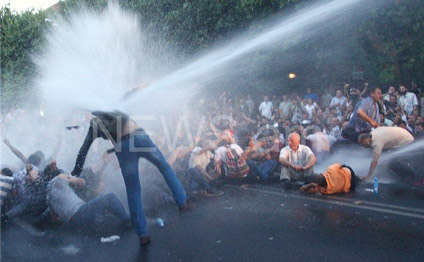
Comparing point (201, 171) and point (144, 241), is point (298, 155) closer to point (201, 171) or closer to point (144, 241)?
point (201, 171)

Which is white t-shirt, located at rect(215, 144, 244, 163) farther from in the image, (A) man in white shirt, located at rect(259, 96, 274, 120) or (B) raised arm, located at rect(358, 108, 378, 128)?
(A) man in white shirt, located at rect(259, 96, 274, 120)

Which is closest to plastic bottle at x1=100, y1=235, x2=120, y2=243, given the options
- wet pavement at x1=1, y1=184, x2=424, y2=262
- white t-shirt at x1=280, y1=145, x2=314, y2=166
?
wet pavement at x1=1, y1=184, x2=424, y2=262

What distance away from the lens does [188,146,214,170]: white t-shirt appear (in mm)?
9367

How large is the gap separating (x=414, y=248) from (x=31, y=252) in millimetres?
4915

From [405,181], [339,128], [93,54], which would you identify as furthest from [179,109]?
[405,181]

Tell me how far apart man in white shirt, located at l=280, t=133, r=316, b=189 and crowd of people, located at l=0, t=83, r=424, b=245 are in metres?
0.02

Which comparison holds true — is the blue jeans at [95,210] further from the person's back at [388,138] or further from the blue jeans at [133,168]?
the person's back at [388,138]

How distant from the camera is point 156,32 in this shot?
661 inches

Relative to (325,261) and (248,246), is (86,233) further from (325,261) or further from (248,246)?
(325,261)

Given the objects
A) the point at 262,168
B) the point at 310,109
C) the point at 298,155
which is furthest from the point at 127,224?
the point at 310,109

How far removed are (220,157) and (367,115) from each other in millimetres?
3402

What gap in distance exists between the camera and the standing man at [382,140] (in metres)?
8.31

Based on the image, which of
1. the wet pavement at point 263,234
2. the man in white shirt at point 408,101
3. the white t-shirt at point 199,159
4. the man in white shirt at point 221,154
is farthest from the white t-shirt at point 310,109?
the wet pavement at point 263,234

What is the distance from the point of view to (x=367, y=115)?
9453 millimetres
